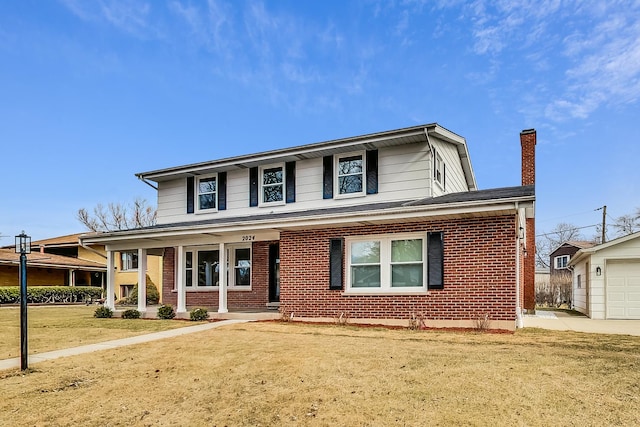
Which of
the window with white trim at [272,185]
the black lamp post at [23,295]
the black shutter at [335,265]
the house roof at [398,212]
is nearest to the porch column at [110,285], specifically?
the house roof at [398,212]

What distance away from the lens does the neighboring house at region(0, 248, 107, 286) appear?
29.0m

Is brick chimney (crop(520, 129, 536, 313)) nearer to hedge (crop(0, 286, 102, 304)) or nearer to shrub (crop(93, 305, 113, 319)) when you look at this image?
shrub (crop(93, 305, 113, 319))

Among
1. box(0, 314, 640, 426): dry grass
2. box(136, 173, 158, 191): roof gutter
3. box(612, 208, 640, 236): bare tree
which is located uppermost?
box(136, 173, 158, 191): roof gutter

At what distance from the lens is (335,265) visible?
12484 mm

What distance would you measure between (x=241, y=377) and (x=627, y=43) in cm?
1543

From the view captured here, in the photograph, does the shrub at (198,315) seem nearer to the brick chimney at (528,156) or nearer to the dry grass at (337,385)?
the dry grass at (337,385)

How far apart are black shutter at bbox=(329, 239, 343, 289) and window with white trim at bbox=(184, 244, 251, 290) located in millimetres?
5117

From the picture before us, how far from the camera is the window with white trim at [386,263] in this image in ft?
38.4

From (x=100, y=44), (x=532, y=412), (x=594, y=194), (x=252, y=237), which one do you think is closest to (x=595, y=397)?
(x=532, y=412)

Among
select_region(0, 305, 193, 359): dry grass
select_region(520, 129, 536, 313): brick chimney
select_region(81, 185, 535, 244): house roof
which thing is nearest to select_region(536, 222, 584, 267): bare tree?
select_region(520, 129, 536, 313): brick chimney

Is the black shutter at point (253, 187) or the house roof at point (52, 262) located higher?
the black shutter at point (253, 187)

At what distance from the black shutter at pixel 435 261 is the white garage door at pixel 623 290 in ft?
28.5

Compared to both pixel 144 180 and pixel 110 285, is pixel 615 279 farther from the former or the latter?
pixel 144 180

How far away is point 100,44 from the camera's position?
16875 millimetres
